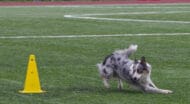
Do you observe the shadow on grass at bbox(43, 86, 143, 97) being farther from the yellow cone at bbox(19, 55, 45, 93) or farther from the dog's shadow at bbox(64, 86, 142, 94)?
the yellow cone at bbox(19, 55, 45, 93)

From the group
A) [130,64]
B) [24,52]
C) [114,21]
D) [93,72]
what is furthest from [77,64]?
[114,21]

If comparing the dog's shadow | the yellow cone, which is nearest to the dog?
the dog's shadow

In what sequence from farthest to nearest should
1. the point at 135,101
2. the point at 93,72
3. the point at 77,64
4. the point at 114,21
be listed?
the point at 114,21, the point at 77,64, the point at 93,72, the point at 135,101

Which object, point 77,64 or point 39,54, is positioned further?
point 39,54

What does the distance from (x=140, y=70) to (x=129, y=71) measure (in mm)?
309

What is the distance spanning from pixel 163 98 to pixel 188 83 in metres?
1.31

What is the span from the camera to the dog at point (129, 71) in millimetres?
9320

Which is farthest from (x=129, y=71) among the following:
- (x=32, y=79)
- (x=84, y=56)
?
(x=84, y=56)

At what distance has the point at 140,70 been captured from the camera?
9.28 metres

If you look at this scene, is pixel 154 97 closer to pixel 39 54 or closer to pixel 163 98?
pixel 163 98

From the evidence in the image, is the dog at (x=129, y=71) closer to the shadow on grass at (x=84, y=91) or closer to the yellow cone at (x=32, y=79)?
the shadow on grass at (x=84, y=91)

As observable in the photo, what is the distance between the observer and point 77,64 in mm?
13016

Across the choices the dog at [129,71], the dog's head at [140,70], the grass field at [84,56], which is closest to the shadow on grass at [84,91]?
the grass field at [84,56]

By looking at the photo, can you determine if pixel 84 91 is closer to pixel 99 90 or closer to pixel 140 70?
pixel 99 90
